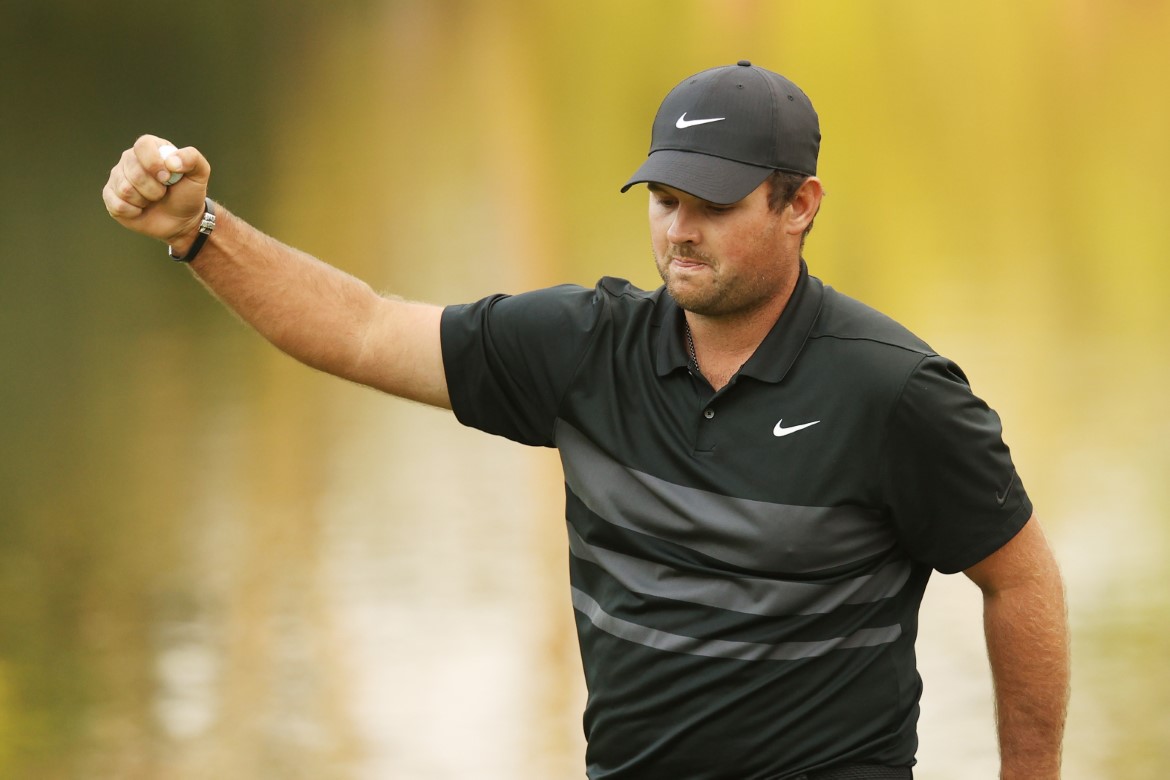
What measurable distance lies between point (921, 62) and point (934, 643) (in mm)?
3032

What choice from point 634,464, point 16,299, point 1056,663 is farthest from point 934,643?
point 16,299

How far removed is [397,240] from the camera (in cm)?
504

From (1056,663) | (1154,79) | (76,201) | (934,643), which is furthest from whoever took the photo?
(1154,79)

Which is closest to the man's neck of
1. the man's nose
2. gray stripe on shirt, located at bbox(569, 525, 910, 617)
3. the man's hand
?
the man's nose

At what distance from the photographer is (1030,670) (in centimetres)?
168

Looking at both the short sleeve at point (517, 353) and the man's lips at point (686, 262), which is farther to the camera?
the short sleeve at point (517, 353)

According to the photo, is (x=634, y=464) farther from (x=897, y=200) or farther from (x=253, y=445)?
(x=897, y=200)

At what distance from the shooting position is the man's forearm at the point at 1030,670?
1650 mm

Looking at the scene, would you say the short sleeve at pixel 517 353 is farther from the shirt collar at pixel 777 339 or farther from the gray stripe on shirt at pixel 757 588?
the gray stripe on shirt at pixel 757 588

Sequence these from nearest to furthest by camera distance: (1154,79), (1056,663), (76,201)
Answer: (1056,663)
(76,201)
(1154,79)

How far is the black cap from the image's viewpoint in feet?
5.14

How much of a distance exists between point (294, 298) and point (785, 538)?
62cm

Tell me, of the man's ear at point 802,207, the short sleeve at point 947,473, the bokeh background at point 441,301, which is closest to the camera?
the short sleeve at point 947,473

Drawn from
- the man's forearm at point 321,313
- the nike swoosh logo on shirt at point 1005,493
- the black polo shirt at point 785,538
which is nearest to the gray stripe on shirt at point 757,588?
the black polo shirt at point 785,538
